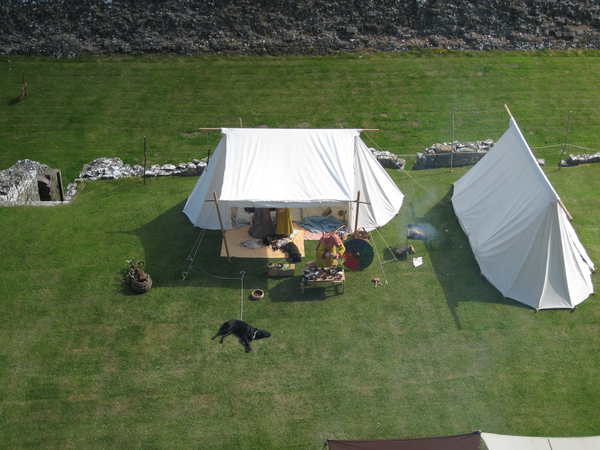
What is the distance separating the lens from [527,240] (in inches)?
437

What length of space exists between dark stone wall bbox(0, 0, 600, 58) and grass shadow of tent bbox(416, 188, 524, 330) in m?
10.5

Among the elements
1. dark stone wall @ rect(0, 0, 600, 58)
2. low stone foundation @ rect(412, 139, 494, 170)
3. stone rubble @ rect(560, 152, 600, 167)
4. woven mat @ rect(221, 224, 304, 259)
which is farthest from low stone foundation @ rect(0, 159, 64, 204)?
stone rubble @ rect(560, 152, 600, 167)

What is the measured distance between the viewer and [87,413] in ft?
30.1

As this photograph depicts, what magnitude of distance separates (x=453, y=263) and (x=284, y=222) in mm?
4407

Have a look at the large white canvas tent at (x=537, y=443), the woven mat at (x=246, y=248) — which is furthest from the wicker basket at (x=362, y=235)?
the large white canvas tent at (x=537, y=443)

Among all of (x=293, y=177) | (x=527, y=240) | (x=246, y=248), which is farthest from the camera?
(x=246, y=248)

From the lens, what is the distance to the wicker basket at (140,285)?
37.5 feet

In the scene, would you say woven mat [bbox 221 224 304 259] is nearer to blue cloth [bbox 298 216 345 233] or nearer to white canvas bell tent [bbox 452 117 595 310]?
blue cloth [bbox 298 216 345 233]

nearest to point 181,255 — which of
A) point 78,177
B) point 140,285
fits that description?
point 140,285

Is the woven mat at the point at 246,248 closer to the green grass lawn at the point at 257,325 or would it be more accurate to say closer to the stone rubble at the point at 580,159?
the green grass lawn at the point at 257,325

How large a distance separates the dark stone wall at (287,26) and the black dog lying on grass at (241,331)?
14116 millimetres

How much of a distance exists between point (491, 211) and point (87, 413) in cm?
1010

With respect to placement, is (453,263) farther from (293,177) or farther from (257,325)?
(257,325)

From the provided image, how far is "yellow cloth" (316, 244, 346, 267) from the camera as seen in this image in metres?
11.7
